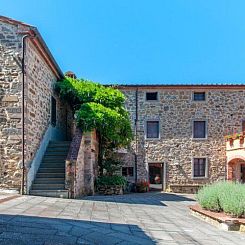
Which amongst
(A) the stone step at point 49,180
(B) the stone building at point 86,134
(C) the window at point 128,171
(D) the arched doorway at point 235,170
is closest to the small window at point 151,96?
(B) the stone building at point 86,134

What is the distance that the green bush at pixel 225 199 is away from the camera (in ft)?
25.0

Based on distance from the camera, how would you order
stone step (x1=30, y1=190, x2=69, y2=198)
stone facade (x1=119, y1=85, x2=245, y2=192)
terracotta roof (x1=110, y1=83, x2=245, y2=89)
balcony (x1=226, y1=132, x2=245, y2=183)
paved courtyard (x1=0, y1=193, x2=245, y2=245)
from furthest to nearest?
stone facade (x1=119, y1=85, x2=245, y2=192) < terracotta roof (x1=110, y1=83, x2=245, y2=89) < balcony (x1=226, y1=132, x2=245, y2=183) < stone step (x1=30, y1=190, x2=69, y2=198) < paved courtyard (x1=0, y1=193, x2=245, y2=245)

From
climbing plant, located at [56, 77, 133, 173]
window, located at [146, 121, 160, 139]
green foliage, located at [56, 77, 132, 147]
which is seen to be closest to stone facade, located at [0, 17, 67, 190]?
climbing plant, located at [56, 77, 133, 173]

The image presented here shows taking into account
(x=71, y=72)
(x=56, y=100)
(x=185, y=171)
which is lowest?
(x=185, y=171)

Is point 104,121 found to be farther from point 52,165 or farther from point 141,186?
point 141,186

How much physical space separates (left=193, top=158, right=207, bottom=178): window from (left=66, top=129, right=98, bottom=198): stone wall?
9397mm

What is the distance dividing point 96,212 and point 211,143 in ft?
51.2

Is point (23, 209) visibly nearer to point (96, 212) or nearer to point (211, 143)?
point (96, 212)

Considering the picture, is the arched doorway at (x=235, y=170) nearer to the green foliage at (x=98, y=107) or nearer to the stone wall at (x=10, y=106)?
the green foliage at (x=98, y=107)

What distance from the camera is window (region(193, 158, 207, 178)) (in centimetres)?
2223

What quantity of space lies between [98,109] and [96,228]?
7.94m

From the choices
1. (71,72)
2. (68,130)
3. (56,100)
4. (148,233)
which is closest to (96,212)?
(148,233)

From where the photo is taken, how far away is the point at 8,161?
10094 mm

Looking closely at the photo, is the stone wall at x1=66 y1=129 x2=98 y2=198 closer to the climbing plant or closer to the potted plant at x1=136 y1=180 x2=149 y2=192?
the climbing plant
